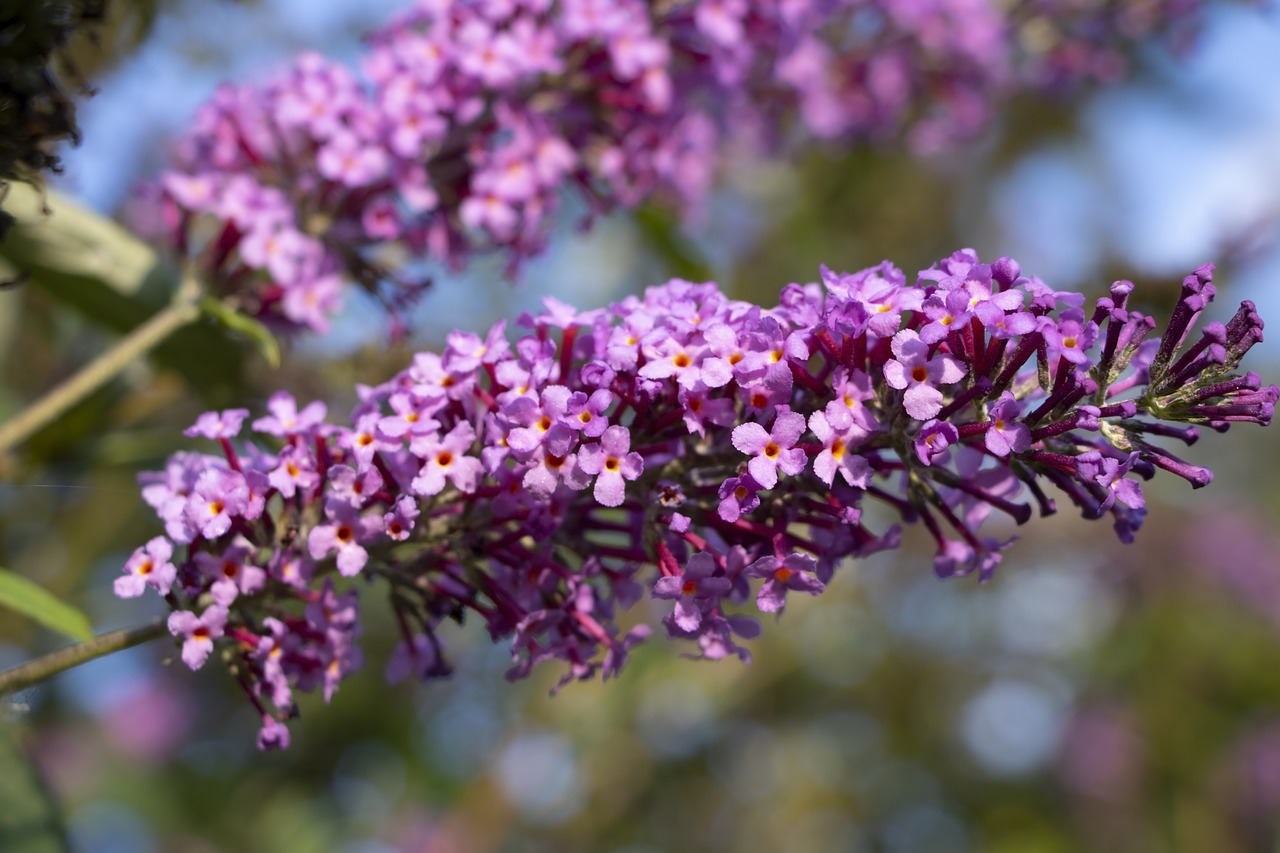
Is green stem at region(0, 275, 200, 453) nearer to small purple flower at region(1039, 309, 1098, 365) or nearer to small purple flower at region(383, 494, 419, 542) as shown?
small purple flower at region(383, 494, 419, 542)

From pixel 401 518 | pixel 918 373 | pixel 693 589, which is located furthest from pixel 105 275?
pixel 918 373

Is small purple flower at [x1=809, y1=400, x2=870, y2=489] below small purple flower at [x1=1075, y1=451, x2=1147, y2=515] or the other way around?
the other way around

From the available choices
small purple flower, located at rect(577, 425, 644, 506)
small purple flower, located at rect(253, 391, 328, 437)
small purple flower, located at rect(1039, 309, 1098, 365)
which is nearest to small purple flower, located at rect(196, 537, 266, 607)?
small purple flower, located at rect(253, 391, 328, 437)

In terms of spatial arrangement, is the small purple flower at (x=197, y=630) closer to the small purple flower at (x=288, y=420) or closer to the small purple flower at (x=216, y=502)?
the small purple flower at (x=216, y=502)

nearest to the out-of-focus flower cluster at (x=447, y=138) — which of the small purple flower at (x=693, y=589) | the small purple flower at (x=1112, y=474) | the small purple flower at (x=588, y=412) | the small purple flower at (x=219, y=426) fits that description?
the small purple flower at (x=219, y=426)

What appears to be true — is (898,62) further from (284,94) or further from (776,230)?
(284,94)

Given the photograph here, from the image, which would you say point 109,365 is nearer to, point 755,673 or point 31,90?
point 31,90
